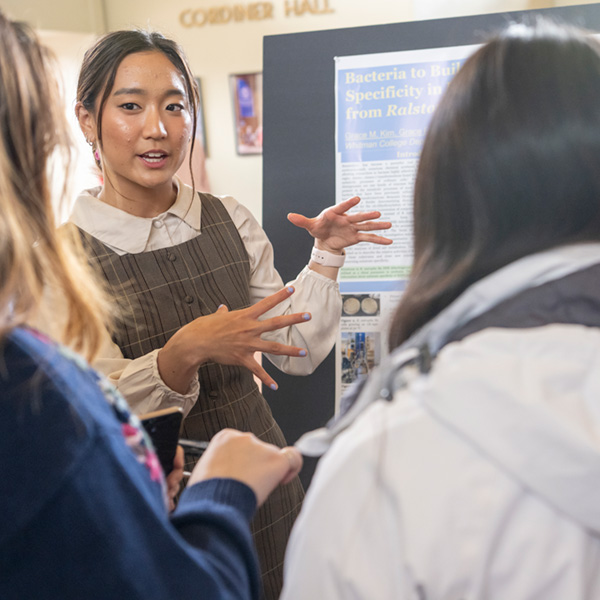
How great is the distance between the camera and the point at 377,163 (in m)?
2.13

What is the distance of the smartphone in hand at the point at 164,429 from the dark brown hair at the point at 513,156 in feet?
1.23

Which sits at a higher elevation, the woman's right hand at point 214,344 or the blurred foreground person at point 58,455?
the blurred foreground person at point 58,455

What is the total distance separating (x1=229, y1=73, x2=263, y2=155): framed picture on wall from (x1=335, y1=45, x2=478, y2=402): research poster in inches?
107

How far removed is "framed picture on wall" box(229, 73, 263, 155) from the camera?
4766 mm

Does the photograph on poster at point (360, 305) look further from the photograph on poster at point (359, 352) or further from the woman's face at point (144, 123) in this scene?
the woman's face at point (144, 123)

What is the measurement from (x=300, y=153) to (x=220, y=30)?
9.73ft

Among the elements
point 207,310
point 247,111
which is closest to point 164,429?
point 207,310

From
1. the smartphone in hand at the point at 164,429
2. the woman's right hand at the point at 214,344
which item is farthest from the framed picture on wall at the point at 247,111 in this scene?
the smartphone in hand at the point at 164,429

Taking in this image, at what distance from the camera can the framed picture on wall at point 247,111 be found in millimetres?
4766

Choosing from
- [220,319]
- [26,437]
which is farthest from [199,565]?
[220,319]

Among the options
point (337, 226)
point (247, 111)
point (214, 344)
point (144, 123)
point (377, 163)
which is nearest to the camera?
point (214, 344)

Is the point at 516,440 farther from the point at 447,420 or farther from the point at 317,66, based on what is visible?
the point at 317,66

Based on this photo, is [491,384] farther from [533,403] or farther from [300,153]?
[300,153]

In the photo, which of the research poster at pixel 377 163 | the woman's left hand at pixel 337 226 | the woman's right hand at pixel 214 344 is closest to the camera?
the woman's right hand at pixel 214 344
